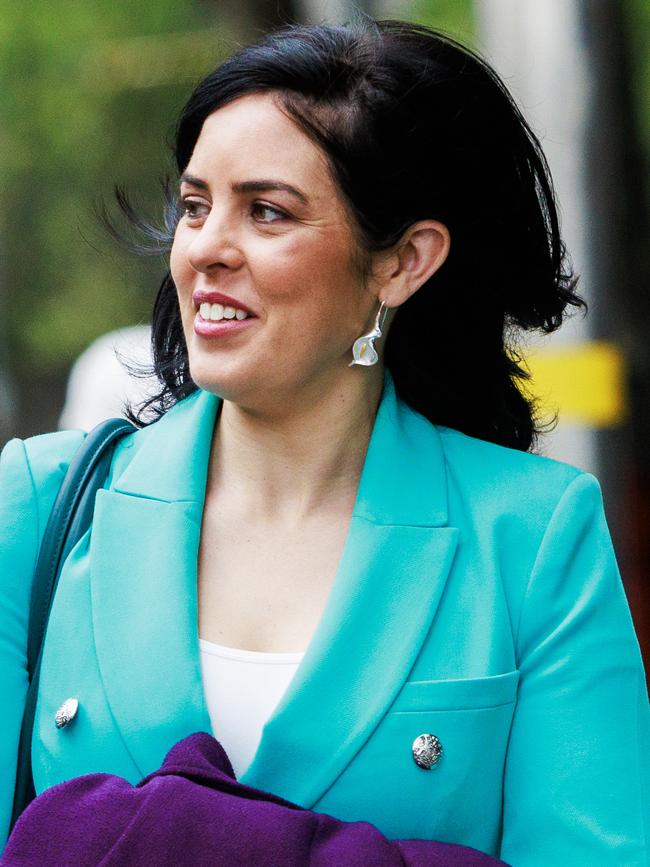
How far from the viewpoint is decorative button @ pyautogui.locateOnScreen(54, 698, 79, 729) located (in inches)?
102

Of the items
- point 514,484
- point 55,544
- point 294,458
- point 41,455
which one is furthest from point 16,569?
point 514,484

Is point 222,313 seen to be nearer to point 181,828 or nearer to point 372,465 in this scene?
point 372,465

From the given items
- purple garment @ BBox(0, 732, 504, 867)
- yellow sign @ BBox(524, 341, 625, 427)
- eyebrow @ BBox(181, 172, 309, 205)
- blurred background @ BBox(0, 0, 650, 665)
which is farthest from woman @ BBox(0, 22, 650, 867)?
yellow sign @ BBox(524, 341, 625, 427)

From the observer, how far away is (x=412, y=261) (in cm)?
298

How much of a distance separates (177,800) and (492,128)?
1.51 metres

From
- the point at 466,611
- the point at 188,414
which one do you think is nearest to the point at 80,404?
the point at 188,414

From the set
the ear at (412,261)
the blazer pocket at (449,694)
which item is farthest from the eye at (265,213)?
the blazer pocket at (449,694)

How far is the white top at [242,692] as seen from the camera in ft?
8.61

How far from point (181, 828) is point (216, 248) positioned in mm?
1029

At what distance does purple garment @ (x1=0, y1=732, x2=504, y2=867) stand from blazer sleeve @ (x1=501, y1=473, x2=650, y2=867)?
32 cm

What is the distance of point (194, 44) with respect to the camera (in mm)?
12875

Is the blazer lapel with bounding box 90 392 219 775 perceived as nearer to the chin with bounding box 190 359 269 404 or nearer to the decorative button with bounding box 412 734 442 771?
the chin with bounding box 190 359 269 404

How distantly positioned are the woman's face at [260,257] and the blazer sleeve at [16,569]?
36 cm

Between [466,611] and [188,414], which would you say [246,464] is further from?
[466,611]
